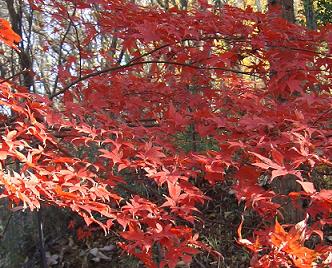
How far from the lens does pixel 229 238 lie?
155 inches

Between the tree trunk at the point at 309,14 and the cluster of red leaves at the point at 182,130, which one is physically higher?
the tree trunk at the point at 309,14

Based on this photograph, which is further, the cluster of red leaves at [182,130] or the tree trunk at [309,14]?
the tree trunk at [309,14]

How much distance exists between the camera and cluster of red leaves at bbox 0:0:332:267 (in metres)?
1.63

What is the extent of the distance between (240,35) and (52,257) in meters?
2.95

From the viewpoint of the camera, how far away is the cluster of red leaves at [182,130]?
1627mm

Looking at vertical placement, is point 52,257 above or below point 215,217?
below

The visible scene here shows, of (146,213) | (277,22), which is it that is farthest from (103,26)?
(146,213)

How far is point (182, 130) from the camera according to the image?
252 cm

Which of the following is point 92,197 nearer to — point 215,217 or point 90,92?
point 90,92

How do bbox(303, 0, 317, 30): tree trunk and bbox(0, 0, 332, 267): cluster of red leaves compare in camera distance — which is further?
bbox(303, 0, 317, 30): tree trunk

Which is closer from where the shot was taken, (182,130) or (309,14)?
(182,130)

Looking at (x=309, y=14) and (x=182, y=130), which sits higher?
(x=309, y=14)

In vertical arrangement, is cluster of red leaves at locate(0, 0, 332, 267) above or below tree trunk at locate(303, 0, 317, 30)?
below

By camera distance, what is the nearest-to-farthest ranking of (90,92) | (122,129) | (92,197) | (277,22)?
(92,197) → (122,129) → (277,22) → (90,92)
